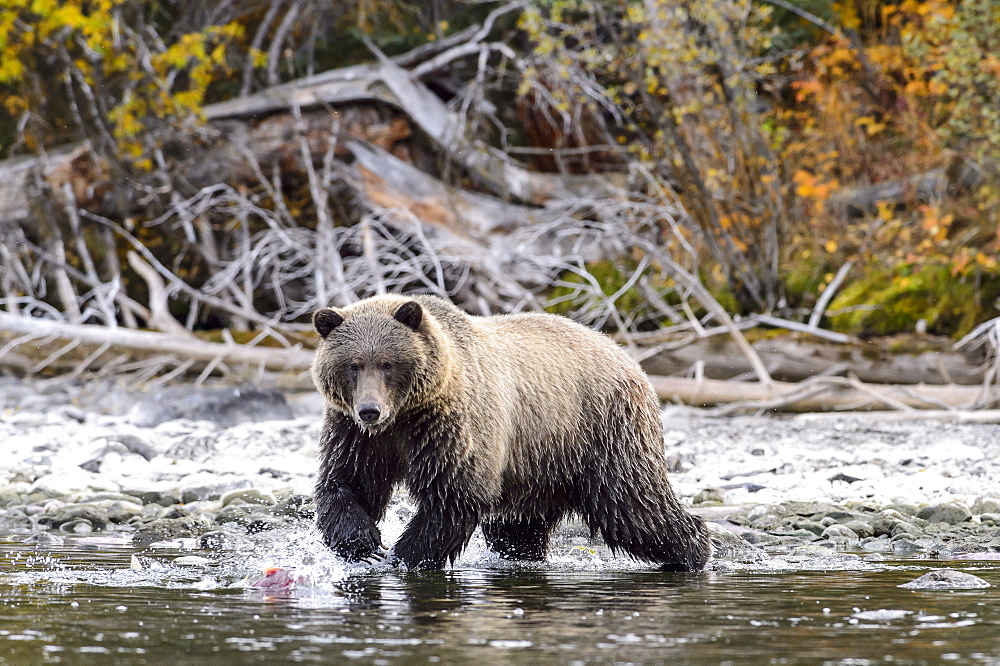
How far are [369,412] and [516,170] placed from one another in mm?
9185

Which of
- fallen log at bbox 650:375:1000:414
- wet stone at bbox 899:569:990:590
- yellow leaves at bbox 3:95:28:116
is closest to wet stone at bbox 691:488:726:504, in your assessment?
wet stone at bbox 899:569:990:590

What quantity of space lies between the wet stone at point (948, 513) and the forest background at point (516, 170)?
3729 millimetres

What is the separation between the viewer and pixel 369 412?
449 cm

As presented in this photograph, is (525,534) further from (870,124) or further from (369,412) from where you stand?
(870,124)

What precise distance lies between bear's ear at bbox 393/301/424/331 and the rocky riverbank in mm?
1639

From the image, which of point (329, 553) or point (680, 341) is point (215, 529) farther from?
point (680, 341)

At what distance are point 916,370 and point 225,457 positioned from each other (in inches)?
244

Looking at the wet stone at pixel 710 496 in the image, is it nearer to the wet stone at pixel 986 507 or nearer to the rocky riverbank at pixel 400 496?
the rocky riverbank at pixel 400 496

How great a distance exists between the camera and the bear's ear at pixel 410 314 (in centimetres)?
483

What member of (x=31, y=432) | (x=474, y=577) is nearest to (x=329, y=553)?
(x=474, y=577)

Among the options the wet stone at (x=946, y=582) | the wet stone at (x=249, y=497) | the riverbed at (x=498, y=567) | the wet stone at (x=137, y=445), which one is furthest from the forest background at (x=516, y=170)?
the wet stone at (x=946, y=582)

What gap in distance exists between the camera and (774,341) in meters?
11.0

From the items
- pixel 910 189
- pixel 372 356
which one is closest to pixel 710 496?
pixel 372 356

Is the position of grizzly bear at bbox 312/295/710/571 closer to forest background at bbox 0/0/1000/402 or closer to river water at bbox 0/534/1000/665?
river water at bbox 0/534/1000/665
